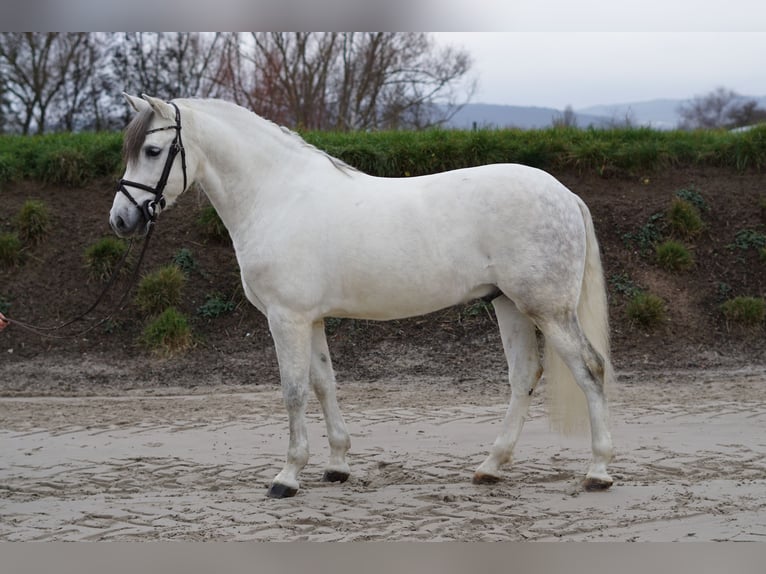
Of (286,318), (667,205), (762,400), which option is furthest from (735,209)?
(286,318)

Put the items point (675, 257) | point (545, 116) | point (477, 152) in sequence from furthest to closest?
point (545, 116)
point (477, 152)
point (675, 257)

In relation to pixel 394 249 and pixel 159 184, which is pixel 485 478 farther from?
pixel 159 184

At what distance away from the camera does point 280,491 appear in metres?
4.43

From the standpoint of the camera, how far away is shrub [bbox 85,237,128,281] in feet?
32.1

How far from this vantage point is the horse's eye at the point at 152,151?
14.6 feet

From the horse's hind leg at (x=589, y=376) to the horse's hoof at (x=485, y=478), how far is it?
485 mm

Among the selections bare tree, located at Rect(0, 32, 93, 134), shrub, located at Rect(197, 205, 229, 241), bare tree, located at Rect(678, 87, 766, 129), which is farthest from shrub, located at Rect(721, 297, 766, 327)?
bare tree, located at Rect(678, 87, 766, 129)

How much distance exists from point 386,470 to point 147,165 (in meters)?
2.18

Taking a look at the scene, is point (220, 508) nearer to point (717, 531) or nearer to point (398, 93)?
point (717, 531)

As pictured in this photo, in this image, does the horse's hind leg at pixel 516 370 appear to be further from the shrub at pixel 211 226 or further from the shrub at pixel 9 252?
the shrub at pixel 9 252

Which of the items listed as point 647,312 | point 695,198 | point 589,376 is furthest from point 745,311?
point 589,376

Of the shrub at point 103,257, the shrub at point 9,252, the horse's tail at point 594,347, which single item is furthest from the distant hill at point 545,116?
the horse's tail at point 594,347

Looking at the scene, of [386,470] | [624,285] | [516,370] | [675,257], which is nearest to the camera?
[516,370]

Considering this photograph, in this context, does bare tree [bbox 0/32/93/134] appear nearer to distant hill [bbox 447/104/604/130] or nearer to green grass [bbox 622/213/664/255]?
distant hill [bbox 447/104/604/130]
